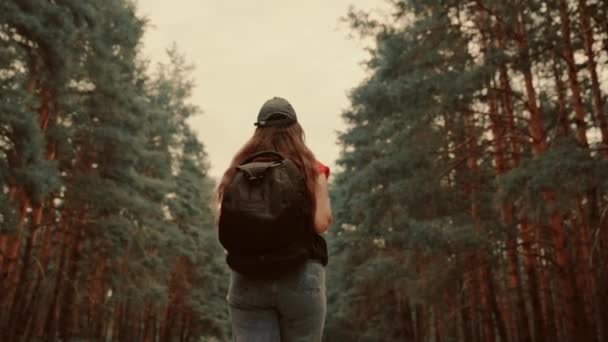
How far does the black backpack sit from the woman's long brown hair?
0.10 meters

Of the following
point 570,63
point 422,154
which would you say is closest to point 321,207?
point 570,63

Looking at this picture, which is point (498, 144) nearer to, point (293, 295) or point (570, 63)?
point (570, 63)

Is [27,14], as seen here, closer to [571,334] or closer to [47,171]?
[47,171]

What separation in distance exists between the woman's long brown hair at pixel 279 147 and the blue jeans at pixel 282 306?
1.51ft

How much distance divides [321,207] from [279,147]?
0.38 m

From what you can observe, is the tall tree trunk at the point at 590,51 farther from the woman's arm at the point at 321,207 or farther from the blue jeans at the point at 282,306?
the blue jeans at the point at 282,306

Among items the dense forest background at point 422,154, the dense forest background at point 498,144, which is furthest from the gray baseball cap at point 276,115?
the dense forest background at point 422,154

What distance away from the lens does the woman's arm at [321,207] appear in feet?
8.34

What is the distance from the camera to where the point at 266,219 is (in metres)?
2.43

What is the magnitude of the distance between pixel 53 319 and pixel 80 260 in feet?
8.60

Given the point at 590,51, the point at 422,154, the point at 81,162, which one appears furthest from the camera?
the point at 81,162

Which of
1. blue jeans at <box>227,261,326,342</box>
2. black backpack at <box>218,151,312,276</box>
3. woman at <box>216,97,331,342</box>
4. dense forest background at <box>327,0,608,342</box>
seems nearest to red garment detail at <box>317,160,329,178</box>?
woman at <box>216,97,331,342</box>

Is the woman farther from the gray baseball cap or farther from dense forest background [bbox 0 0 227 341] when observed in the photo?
dense forest background [bbox 0 0 227 341]

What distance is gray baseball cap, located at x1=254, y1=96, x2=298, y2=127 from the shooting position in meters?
2.76
